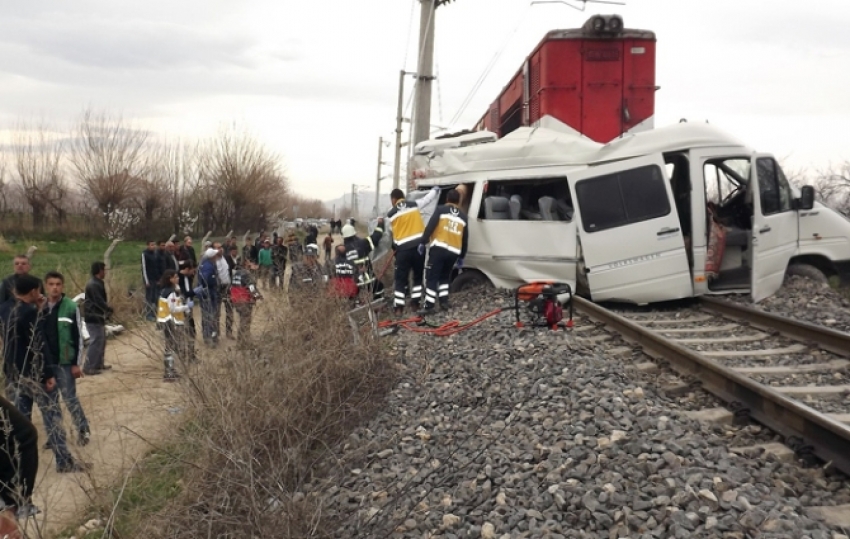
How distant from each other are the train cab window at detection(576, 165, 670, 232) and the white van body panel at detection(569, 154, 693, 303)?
0.04m

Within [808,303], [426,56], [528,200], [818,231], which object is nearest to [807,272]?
[818,231]

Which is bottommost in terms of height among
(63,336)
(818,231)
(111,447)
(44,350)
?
(111,447)

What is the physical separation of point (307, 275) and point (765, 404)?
7.02m

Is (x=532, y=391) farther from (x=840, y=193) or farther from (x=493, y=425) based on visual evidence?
(x=840, y=193)

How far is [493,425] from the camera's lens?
523 centimetres

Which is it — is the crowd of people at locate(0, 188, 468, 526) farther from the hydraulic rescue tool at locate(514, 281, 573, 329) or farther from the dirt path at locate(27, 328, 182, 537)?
the hydraulic rescue tool at locate(514, 281, 573, 329)

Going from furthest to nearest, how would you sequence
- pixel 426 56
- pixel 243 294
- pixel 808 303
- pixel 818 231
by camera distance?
pixel 426 56
pixel 243 294
pixel 818 231
pixel 808 303

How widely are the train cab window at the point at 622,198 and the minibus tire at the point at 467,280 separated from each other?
1.93 m

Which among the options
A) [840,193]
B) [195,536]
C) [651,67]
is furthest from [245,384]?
[840,193]

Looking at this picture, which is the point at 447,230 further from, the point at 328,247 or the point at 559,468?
the point at 328,247

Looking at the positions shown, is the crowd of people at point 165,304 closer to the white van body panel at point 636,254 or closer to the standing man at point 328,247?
the standing man at point 328,247

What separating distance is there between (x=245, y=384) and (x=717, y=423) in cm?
337

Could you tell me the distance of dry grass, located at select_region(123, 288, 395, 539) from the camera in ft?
13.2

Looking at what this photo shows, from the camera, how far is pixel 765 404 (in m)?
5.07
